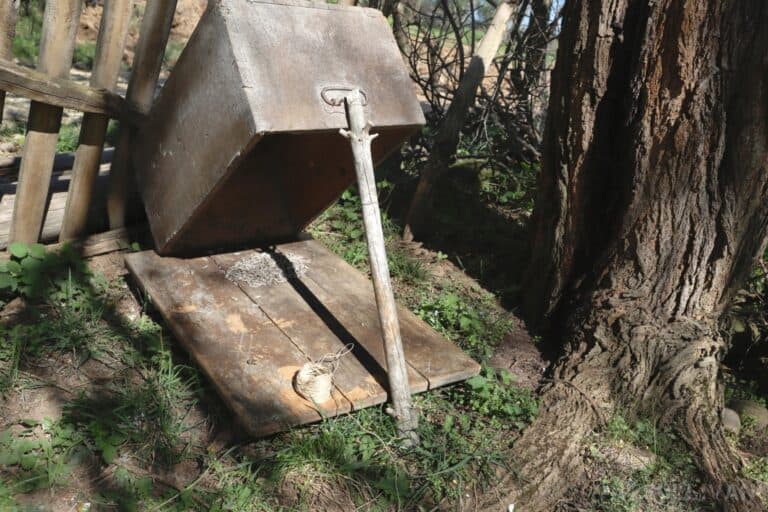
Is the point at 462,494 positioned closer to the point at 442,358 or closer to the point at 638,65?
the point at 442,358

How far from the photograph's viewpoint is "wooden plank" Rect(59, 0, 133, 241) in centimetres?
313

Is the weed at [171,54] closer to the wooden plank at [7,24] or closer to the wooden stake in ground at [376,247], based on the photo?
the wooden plank at [7,24]

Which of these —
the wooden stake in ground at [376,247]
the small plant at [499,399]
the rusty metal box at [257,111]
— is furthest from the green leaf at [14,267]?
the small plant at [499,399]

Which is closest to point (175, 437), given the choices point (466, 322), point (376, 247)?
point (376, 247)

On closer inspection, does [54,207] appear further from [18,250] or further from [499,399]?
Result: [499,399]

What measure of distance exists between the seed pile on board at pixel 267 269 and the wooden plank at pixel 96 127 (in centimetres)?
87

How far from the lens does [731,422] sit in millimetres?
3252

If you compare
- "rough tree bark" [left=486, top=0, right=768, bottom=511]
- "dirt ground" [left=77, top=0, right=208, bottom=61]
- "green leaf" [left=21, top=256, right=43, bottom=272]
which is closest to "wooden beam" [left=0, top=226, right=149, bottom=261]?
"green leaf" [left=21, top=256, right=43, bottom=272]

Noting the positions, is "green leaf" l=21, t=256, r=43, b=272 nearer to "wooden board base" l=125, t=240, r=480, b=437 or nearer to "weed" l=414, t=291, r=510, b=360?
"wooden board base" l=125, t=240, r=480, b=437

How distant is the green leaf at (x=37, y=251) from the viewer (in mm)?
3230

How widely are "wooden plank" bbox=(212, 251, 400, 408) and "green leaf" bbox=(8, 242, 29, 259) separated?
93 cm

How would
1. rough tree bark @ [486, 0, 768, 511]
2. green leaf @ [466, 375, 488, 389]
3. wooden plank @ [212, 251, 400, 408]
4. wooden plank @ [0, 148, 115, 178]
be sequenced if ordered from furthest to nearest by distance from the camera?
wooden plank @ [0, 148, 115, 178]
green leaf @ [466, 375, 488, 389]
wooden plank @ [212, 251, 400, 408]
rough tree bark @ [486, 0, 768, 511]

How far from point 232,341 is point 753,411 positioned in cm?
266

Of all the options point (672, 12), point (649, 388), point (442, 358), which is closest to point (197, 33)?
point (442, 358)
